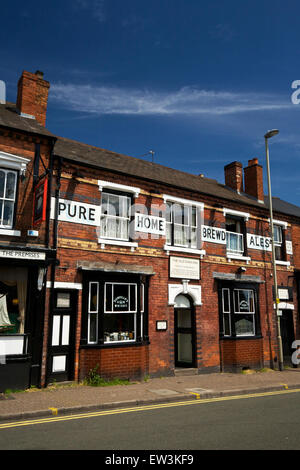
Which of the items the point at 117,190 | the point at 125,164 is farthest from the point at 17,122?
the point at 125,164

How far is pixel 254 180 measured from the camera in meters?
20.2

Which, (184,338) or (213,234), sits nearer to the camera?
(184,338)

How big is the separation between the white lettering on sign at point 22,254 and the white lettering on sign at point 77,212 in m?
1.58

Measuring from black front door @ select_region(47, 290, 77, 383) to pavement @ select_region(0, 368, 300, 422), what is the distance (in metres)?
0.43

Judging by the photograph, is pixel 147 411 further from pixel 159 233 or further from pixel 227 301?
pixel 227 301

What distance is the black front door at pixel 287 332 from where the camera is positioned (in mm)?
18406

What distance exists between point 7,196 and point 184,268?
7.11 meters

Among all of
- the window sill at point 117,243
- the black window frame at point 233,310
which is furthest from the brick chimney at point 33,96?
the black window frame at point 233,310

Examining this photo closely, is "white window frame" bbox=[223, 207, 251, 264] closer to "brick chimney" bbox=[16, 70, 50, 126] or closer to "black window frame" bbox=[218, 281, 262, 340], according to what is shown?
"black window frame" bbox=[218, 281, 262, 340]

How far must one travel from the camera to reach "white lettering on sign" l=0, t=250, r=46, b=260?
10219 millimetres

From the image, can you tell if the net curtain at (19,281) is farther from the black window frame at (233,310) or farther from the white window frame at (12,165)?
the black window frame at (233,310)

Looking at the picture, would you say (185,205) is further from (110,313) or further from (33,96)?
(33,96)

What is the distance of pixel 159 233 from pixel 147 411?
7300 millimetres

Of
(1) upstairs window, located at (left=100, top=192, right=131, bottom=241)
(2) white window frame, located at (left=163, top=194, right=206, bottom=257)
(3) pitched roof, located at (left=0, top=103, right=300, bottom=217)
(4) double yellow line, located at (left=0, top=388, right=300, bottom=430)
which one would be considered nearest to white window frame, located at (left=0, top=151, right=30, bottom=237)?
(3) pitched roof, located at (left=0, top=103, right=300, bottom=217)
